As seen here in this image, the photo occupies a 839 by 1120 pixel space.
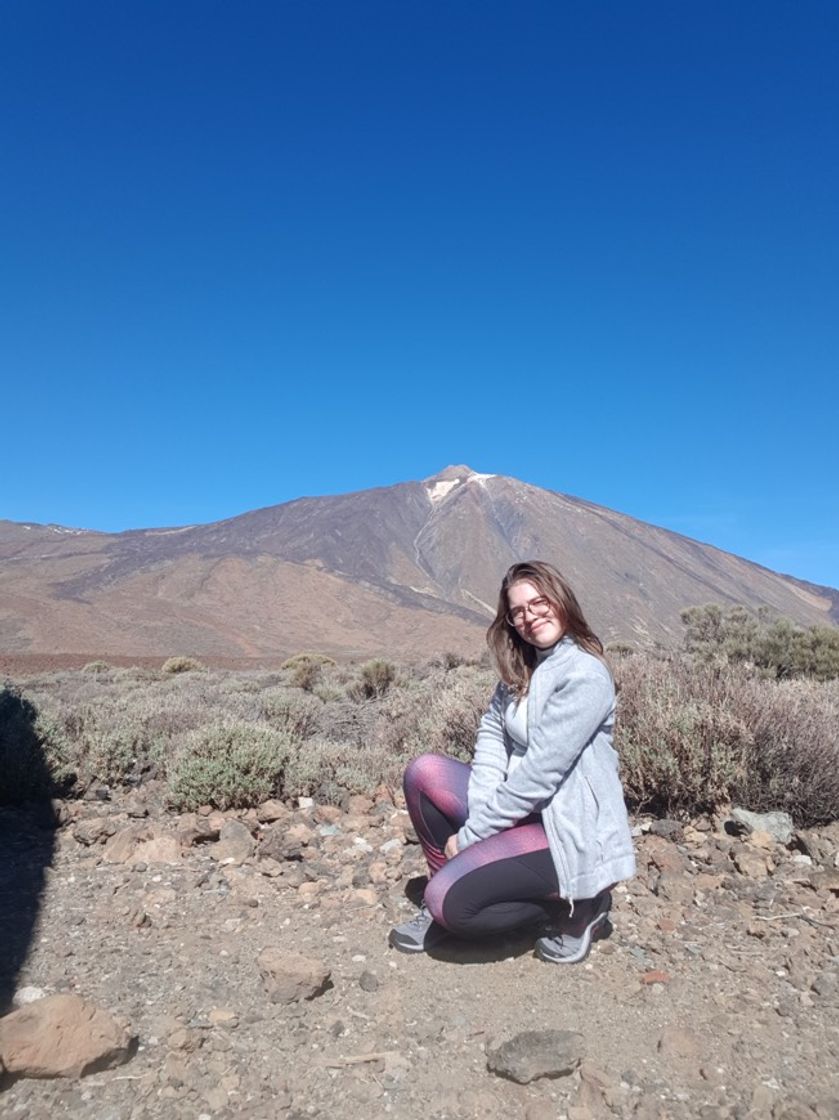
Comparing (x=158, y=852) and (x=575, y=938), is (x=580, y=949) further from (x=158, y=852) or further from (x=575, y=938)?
(x=158, y=852)

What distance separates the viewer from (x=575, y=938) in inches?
105

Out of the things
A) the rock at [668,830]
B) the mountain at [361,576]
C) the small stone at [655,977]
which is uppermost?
the mountain at [361,576]

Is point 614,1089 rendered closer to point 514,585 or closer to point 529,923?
point 529,923

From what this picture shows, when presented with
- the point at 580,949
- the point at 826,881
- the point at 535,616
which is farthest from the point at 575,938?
the point at 826,881

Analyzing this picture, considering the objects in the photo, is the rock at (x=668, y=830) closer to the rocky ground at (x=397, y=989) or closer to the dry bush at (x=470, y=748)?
the rocky ground at (x=397, y=989)

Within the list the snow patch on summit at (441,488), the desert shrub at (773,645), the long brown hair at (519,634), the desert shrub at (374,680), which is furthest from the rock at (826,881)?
the snow patch on summit at (441,488)

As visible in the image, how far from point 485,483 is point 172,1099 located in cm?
16456

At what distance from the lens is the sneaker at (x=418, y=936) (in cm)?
273

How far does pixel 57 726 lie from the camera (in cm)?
568

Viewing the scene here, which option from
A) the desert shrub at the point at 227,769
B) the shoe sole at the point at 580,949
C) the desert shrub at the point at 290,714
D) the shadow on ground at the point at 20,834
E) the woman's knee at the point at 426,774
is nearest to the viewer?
the shoe sole at the point at 580,949

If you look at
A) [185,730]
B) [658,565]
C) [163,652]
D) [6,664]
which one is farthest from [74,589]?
[658,565]

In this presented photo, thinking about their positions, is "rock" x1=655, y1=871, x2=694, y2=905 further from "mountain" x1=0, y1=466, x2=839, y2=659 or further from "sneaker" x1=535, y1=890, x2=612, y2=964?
"mountain" x1=0, y1=466, x2=839, y2=659

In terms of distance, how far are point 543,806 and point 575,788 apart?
0.16m

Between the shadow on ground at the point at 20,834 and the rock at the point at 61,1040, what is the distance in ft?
1.49
